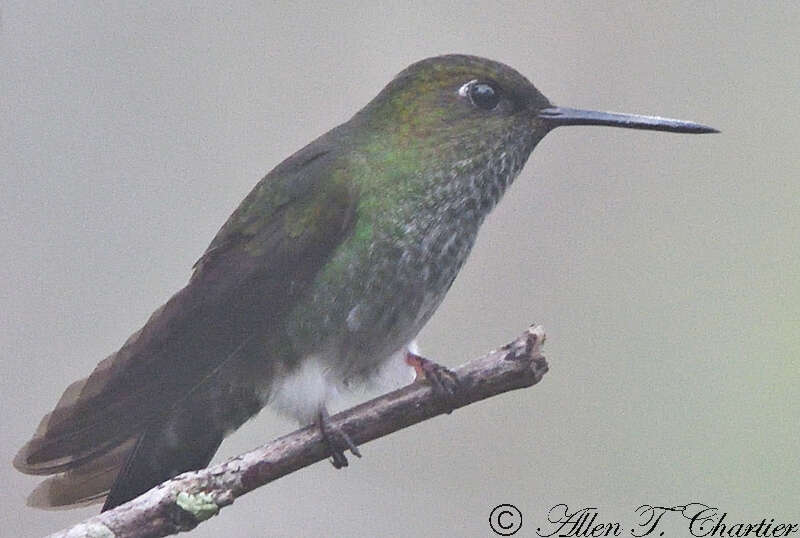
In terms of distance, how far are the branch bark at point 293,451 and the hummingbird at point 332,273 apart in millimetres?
31

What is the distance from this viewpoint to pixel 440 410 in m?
1.71

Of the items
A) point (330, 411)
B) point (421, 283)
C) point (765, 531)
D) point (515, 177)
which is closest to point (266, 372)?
point (330, 411)

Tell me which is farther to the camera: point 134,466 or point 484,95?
point 484,95

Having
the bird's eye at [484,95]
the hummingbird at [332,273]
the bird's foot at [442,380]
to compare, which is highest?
the bird's eye at [484,95]

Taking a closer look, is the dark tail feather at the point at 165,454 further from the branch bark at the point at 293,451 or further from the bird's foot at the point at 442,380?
the bird's foot at the point at 442,380

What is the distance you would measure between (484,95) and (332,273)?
0.42 metres

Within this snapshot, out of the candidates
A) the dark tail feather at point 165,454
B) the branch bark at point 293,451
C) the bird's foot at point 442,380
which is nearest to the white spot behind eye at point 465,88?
the bird's foot at point 442,380

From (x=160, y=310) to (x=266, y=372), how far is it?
235mm

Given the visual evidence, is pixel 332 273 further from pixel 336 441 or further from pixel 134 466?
pixel 134 466

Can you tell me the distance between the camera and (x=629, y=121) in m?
1.85

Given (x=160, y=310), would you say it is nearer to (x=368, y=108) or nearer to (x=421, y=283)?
(x=421, y=283)

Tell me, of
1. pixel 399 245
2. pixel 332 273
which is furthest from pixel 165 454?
pixel 399 245

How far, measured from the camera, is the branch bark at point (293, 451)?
155cm

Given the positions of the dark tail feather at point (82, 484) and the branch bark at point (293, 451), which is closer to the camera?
the branch bark at point (293, 451)
